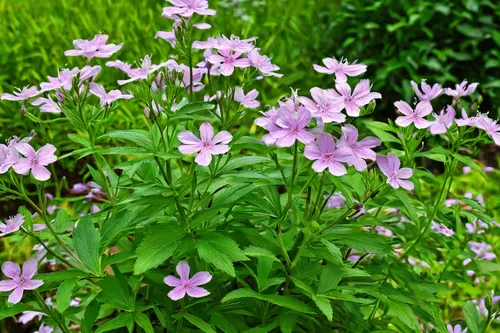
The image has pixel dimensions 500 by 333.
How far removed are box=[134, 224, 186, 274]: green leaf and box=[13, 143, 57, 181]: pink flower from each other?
0.66 feet

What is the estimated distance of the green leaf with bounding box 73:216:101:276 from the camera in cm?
116

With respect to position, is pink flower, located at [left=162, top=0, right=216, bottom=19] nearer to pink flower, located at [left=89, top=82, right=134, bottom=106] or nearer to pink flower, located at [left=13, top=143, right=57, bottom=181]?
pink flower, located at [left=89, top=82, right=134, bottom=106]

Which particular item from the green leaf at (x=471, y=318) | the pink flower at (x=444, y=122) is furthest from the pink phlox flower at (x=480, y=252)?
the pink flower at (x=444, y=122)

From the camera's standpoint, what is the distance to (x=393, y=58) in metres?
3.38

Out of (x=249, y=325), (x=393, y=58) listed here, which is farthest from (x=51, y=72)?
(x=249, y=325)

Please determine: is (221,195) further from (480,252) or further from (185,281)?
(480,252)

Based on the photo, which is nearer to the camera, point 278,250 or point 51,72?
point 278,250

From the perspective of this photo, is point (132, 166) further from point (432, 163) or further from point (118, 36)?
point (432, 163)

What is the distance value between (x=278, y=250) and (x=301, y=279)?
0.08 m

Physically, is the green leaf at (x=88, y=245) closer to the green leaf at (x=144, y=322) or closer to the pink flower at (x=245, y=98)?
the green leaf at (x=144, y=322)

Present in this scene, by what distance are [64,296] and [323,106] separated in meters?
0.53

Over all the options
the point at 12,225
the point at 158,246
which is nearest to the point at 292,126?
the point at 158,246

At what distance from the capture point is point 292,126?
1057 mm

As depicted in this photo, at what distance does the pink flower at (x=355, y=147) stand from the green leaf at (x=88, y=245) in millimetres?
473
